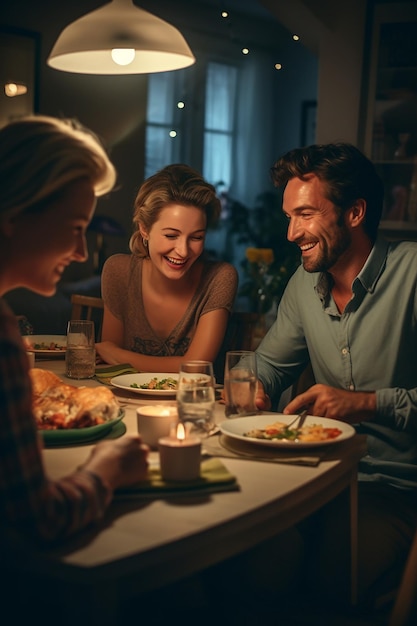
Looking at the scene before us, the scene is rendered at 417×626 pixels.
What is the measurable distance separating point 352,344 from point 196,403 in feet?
2.28

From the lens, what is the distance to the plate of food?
1.51m

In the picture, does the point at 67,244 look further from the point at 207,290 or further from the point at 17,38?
the point at 17,38

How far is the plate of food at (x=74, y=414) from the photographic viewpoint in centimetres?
151

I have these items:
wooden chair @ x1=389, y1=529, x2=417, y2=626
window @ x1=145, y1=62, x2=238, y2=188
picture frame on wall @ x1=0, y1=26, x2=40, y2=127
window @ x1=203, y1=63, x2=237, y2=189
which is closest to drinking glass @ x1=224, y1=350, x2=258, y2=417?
wooden chair @ x1=389, y1=529, x2=417, y2=626

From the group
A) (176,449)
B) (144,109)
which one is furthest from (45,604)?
(144,109)

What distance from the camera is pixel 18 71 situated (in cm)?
634

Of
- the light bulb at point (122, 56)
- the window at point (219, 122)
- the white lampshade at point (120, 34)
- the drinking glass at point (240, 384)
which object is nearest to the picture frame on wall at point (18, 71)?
the window at point (219, 122)

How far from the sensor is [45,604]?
1047mm

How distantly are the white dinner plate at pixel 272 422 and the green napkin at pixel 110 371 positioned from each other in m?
0.60

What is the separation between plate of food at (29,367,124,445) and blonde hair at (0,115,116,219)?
51cm

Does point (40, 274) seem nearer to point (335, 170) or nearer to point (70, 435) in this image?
point (70, 435)

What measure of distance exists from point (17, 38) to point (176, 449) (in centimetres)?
572

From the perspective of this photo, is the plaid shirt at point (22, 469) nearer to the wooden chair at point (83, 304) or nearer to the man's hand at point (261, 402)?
the man's hand at point (261, 402)

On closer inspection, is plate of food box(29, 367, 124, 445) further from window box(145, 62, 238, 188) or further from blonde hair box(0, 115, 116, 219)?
window box(145, 62, 238, 188)
